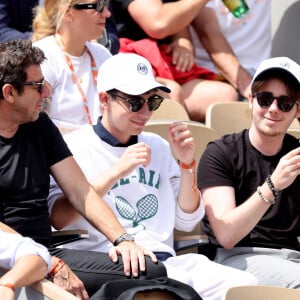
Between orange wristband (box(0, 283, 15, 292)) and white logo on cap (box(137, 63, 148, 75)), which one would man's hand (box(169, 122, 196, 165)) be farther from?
orange wristband (box(0, 283, 15, 292))

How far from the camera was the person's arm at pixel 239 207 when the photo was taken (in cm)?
398

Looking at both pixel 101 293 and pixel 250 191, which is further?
pixel 250 191

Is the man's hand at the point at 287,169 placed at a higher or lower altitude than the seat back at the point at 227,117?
higher

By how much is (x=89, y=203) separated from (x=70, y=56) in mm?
1258

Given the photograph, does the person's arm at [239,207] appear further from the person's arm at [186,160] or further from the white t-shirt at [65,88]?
the white t-shirt at [65,88]

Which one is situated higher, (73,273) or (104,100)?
(104,100)

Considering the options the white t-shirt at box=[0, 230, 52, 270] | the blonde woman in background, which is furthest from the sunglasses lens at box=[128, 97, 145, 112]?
the white t-shirt at box=[0, 230, 52, 270]

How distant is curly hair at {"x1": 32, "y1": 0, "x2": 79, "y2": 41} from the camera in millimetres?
4797

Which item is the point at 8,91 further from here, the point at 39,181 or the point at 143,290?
the point at 143,290

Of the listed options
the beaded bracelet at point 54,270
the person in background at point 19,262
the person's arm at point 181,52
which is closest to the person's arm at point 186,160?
the beaded bracelet at point 54,270

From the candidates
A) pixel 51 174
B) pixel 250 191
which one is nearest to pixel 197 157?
pixel 250 191

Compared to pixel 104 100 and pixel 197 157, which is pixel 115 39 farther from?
pixel 104 100

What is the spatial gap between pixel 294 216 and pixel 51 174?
1.10 meters

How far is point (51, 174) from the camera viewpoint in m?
3.89
